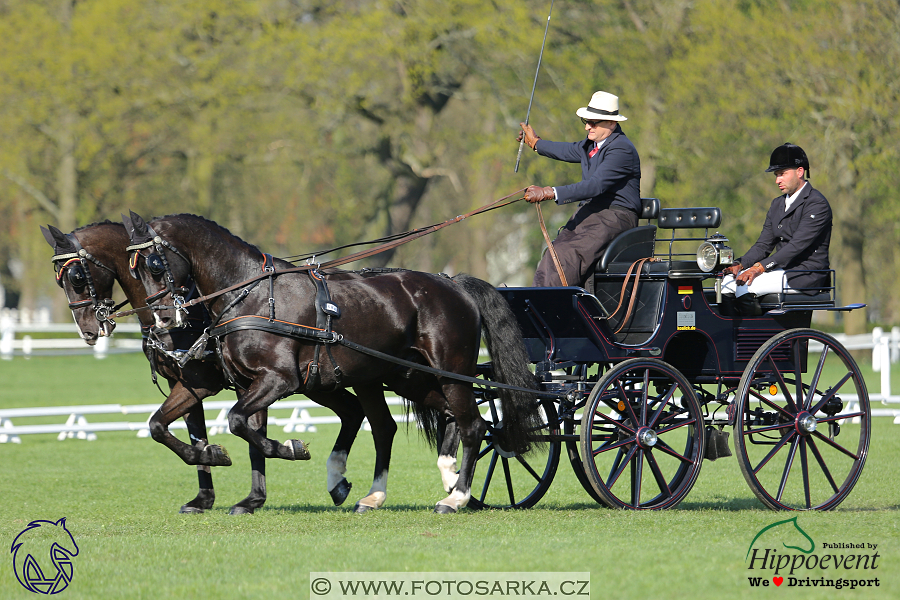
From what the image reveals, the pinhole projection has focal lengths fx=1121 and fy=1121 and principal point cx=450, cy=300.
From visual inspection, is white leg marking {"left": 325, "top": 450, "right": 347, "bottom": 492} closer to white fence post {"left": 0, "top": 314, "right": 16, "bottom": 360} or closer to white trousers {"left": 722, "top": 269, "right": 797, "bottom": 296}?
white trousers {"left": 722, "top": 269, "right": 797, "bottom": 296}

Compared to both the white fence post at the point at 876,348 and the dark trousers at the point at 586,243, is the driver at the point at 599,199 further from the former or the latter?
the white fence post at the point at 876,348

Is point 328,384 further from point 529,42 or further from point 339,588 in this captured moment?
point 529,42

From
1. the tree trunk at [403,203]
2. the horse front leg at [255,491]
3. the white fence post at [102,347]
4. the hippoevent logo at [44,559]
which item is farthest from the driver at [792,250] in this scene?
the tree trunk at [403,203]

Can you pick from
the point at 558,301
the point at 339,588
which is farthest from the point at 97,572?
the point at 558,301

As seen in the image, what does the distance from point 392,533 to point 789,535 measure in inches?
85.7

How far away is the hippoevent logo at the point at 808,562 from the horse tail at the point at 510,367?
6.35 feet

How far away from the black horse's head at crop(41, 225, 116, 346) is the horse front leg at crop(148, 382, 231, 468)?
74 cm

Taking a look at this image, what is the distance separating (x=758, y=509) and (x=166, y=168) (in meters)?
28.2

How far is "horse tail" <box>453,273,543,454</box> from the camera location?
24.7ft

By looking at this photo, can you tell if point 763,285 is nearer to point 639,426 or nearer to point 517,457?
point 639,426

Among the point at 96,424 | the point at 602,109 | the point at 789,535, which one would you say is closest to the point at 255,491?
the point at 789,535

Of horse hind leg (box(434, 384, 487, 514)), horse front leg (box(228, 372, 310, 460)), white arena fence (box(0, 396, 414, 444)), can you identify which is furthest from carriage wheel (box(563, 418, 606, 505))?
white arena fence (box(0, 396, 414, 444))

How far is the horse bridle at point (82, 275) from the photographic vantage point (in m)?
6.89

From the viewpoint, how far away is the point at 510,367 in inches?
298
